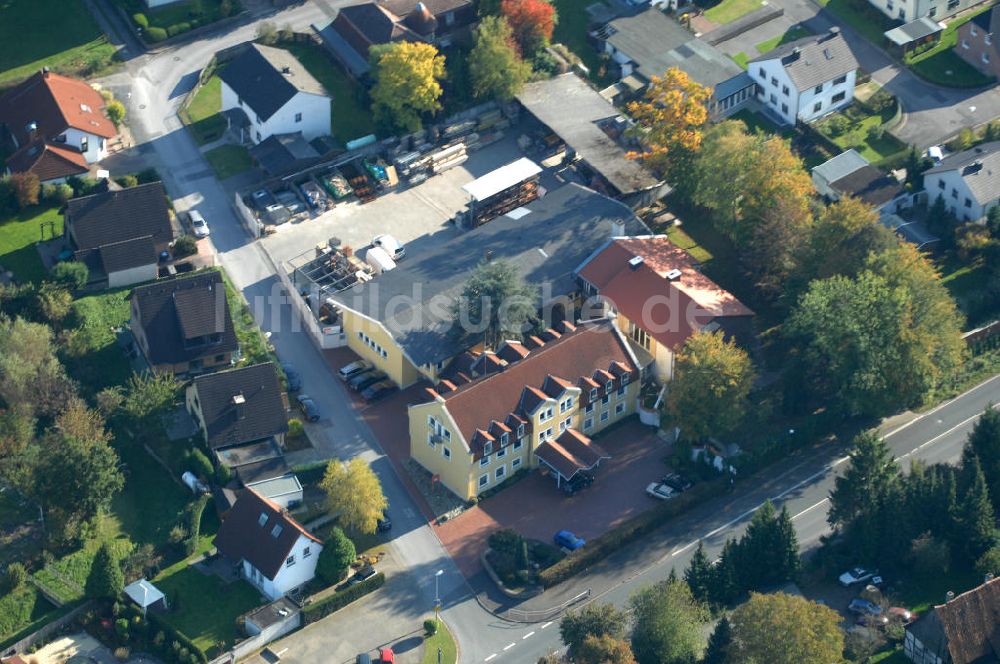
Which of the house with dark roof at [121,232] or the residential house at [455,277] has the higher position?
the house with dark roof at [121,232]

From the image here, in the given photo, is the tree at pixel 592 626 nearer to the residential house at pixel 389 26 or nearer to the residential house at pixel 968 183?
the residential house at pixel 968 183

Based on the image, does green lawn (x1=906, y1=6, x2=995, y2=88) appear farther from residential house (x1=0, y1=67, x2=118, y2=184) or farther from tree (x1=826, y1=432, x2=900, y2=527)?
residential house (x1=0, y1=67, x2=118, y2=184)

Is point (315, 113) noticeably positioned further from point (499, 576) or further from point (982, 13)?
point (982, 13)

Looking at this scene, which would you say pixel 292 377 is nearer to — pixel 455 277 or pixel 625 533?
pixel 455 277

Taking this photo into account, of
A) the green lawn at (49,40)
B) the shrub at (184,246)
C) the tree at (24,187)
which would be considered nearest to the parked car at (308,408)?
the shrub at (184,246)

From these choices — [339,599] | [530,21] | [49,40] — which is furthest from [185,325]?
[530,21]

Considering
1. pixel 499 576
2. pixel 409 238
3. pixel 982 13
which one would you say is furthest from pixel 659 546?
pixel 982 13

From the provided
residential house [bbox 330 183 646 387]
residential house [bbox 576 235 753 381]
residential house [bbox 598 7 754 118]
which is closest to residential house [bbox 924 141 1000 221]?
residential house [bbox 598 7 754 118]
